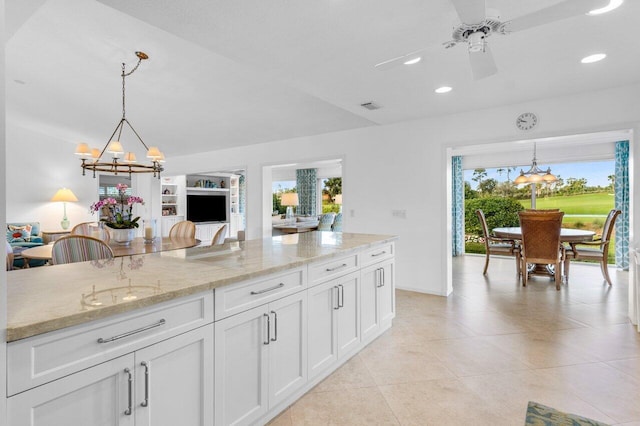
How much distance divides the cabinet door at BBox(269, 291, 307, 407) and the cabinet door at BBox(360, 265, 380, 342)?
30.6 inches

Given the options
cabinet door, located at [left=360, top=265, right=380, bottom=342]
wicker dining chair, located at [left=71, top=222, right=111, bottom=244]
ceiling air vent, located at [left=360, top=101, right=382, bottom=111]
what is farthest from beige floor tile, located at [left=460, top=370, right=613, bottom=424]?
wicker dining chair, located at [left=71, top=222, right=111, bottom=244]

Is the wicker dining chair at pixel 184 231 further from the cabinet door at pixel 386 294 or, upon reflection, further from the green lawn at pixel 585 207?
the green lawn at pixel 585 207

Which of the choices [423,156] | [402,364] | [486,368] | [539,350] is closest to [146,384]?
[402,364]

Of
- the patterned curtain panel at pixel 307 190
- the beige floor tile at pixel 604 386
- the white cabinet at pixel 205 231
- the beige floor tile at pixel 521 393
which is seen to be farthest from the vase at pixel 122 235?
the patterned curtain panel at pixel 307 190

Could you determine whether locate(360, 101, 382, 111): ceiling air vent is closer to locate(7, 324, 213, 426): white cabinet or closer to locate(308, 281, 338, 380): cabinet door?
locate(308, 281, 338, 380): cabinet door

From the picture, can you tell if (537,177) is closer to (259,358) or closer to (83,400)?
(259,358)

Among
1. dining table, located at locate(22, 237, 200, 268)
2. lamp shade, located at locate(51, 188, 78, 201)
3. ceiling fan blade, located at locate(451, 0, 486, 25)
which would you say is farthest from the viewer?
lamp shade, located at locate(51, 188, 78, 201)

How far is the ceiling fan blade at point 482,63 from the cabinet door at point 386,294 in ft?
5.47

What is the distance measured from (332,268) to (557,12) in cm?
185

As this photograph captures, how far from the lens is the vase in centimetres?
384

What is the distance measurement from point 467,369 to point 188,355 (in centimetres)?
202

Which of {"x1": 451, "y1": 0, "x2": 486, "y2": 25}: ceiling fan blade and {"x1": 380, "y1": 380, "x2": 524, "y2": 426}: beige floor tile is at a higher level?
{"x1": 451, "y1": 0, "x2": 486, "y2": 25}: ceiling fan blade

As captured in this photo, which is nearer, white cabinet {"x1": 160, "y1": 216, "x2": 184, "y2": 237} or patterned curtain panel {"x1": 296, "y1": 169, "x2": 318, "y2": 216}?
white cabinet {"x1": 160, "y1": 216, "x2": 184, "y2": 237}

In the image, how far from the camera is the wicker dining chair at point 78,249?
263 centimetres
